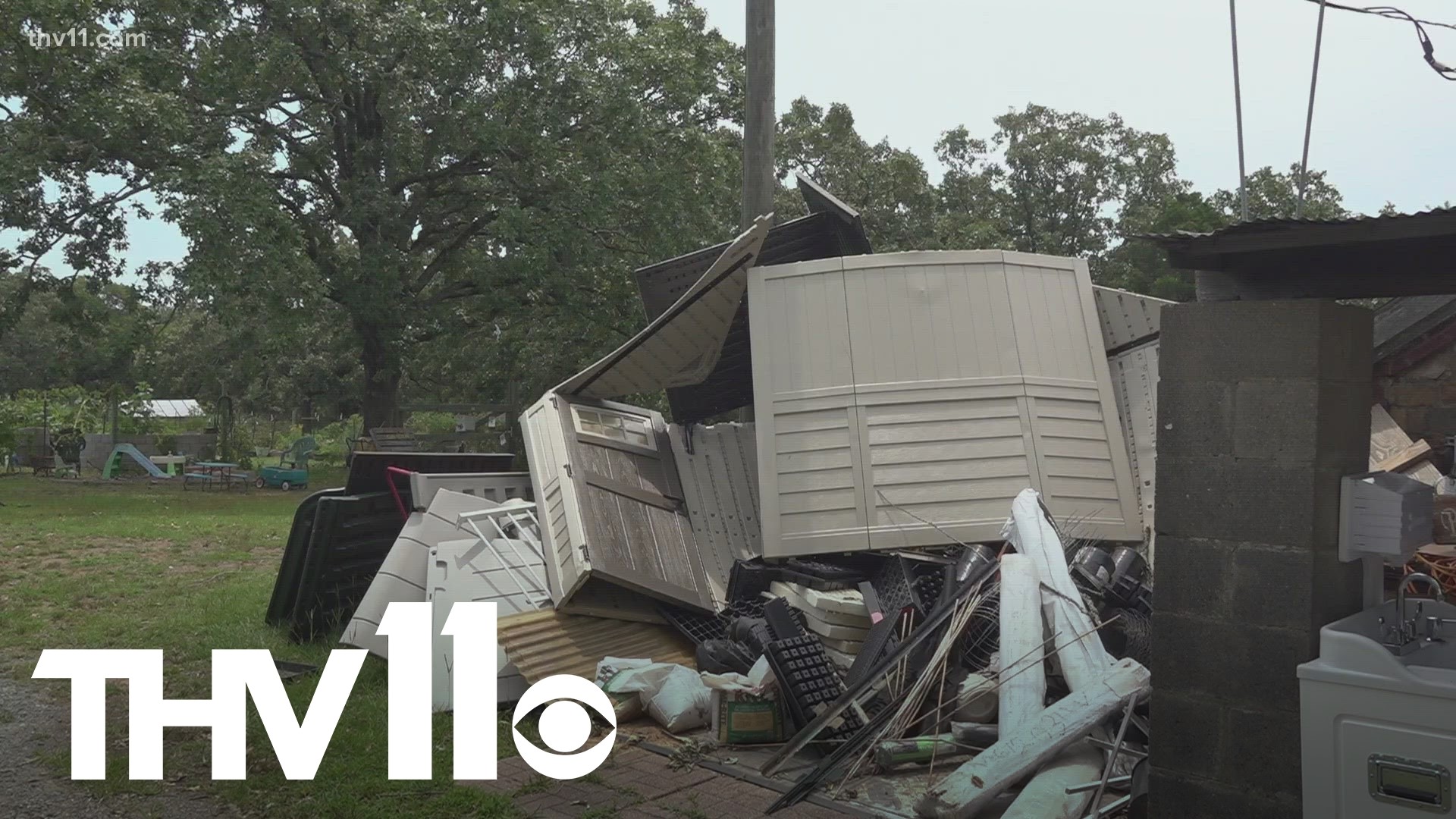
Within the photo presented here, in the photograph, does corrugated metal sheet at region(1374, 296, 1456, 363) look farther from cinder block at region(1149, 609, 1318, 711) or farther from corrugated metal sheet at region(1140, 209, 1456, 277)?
cinder block at region(1149, 609, 1318, 711)

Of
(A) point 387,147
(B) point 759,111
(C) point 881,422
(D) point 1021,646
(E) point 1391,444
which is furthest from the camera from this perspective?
(A) point 387,147

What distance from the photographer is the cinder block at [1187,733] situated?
3762 millimetres

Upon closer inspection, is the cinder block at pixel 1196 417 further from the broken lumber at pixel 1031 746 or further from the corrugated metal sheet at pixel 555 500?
the corrugated metal sheet at pixel 555 500

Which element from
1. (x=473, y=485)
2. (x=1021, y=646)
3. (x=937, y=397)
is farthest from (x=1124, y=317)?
(x=473, y=485)

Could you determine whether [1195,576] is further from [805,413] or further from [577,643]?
[577,643]

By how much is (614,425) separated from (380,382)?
43.4 ft

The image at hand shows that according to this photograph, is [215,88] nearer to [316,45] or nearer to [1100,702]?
[316,45]

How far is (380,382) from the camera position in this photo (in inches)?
789

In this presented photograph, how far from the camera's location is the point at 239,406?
112 ft

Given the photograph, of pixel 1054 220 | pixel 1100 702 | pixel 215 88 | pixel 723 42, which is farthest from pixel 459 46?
pixel 1054 220

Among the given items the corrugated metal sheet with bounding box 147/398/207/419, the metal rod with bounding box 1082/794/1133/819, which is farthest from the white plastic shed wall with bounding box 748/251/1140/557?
the corrugated metal sheet with bounding box 147/398/207/419

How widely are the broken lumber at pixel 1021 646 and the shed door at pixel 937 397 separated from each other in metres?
1.30

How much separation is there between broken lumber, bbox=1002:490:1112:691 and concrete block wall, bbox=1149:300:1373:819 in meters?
1.15

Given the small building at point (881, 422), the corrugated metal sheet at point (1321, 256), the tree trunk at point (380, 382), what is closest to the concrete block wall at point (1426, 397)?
the small building at point (881, 422)
